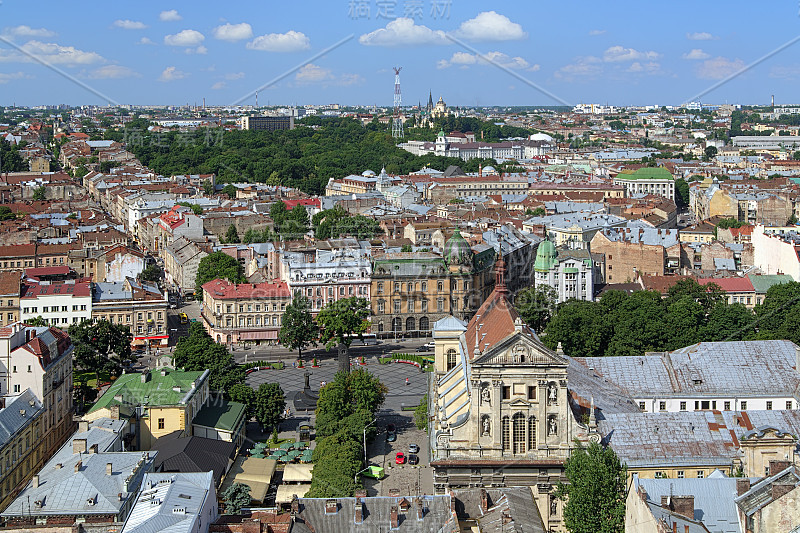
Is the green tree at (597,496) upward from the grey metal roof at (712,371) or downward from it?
downward

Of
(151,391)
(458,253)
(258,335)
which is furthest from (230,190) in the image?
(151,391)

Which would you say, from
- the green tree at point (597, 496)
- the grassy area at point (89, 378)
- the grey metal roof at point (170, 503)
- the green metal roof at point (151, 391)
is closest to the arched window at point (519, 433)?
the green tree at point (597, 496)

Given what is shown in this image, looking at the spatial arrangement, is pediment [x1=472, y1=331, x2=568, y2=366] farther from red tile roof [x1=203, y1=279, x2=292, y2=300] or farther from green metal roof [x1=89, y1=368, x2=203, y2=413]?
red tile roof [x1=203, y1=279, x2=292, y2=300]

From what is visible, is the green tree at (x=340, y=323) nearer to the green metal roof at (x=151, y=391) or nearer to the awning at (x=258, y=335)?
the awning at (x=258, y=335)

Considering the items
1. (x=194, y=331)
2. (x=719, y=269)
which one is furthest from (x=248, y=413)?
(x=719, y=269)

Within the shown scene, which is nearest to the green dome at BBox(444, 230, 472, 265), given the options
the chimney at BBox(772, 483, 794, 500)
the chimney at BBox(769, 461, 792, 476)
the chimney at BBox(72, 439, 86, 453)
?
the chimney at BBox(72, 439, 86, 453)
